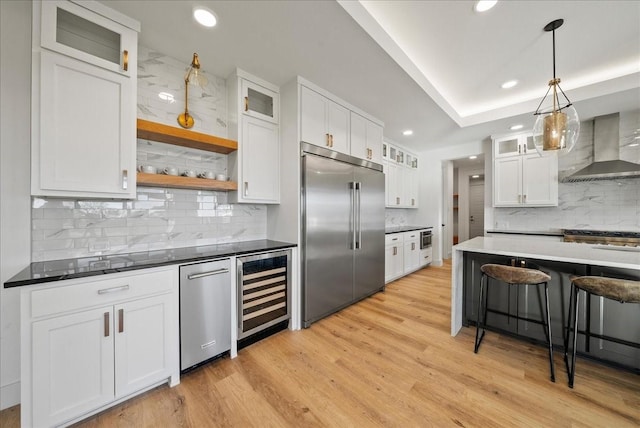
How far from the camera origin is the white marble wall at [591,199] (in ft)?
10.6

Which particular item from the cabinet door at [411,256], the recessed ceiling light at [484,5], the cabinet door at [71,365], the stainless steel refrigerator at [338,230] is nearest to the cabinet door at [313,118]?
the stainless steel refrigerator at [338,230]

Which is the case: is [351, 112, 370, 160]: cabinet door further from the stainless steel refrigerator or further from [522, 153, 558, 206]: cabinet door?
[522, 153, 558, 206]: cabinet door

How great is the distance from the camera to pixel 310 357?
6.43 feet

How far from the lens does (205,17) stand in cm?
170

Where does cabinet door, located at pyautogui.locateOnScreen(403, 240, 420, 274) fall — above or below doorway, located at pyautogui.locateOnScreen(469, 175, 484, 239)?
below

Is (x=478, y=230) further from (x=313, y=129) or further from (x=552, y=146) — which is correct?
(x=313, y=129)

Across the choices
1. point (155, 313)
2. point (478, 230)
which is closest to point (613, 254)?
point (155, 313)

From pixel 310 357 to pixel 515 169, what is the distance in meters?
4.56

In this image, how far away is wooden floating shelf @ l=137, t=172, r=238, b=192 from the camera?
1.79m

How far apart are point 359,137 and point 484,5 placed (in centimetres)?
168

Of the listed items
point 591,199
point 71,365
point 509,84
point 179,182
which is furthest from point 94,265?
point 591,199

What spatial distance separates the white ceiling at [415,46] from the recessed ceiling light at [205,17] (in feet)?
0.16

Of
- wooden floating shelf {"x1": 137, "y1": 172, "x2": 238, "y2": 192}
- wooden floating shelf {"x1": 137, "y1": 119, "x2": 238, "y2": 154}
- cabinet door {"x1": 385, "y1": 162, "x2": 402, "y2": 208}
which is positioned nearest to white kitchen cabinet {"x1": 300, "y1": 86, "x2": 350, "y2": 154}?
wooden floating shelf {"x1": 137, "y1": 119, "x2": 238, "y2": 154}

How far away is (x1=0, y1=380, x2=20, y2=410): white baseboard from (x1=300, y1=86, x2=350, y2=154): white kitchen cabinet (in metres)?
2.81
